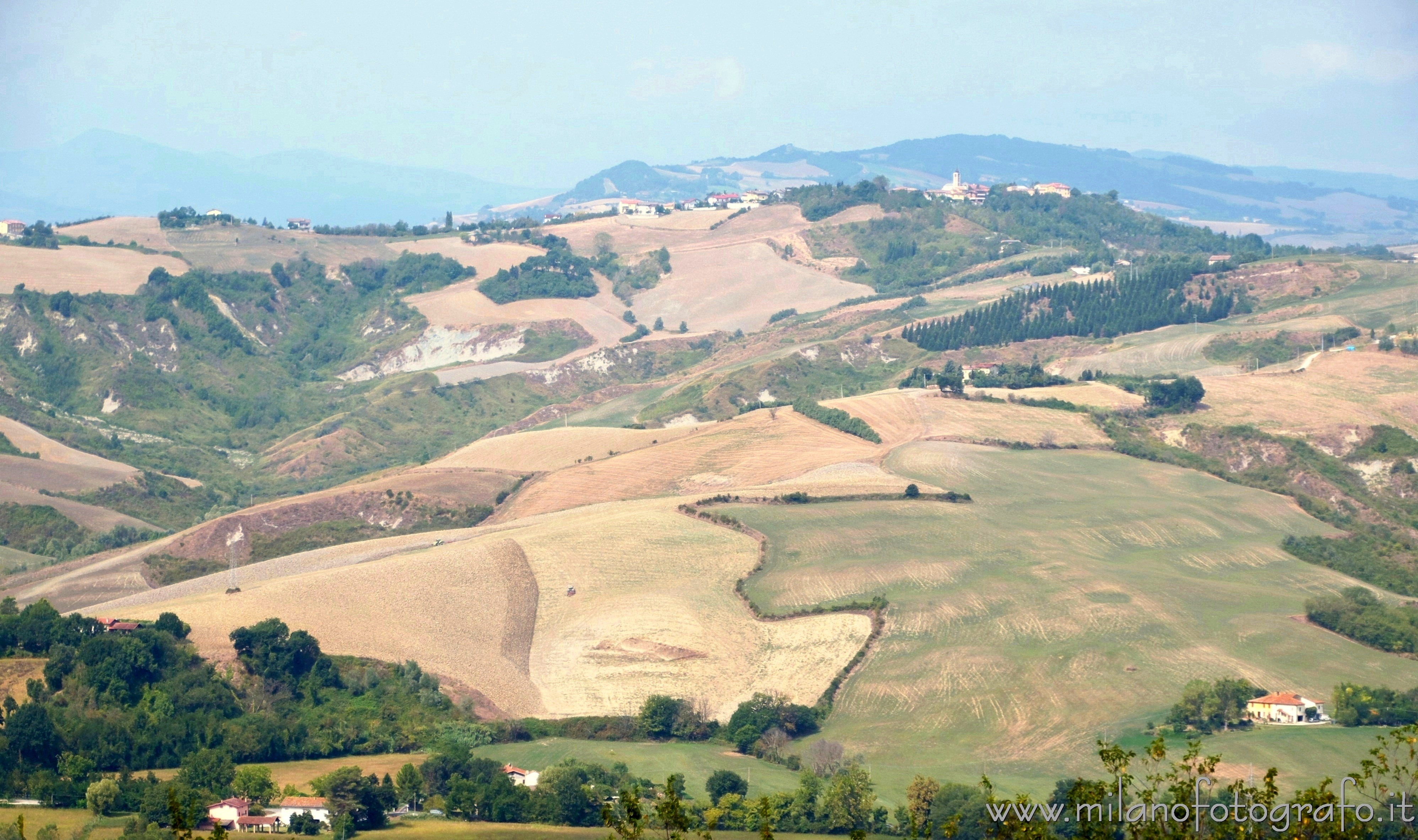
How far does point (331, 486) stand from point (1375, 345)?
109 m

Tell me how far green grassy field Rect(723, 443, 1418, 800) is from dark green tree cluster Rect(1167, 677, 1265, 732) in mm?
1360

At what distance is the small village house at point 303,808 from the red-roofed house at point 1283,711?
141 feet

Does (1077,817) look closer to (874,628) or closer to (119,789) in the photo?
(119,789)

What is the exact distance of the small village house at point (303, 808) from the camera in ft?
208

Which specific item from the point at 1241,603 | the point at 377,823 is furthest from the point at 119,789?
the point at 1241,603

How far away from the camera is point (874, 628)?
9050 cm

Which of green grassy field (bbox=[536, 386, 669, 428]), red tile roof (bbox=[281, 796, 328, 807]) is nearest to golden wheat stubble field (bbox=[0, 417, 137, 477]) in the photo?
green grassy field (bbox=[536, 386, 669, 428])

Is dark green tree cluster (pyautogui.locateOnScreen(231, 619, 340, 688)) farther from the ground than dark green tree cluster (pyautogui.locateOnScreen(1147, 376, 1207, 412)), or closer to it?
closer to it

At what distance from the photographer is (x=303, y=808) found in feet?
211

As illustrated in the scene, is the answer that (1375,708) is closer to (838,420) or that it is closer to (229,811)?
(229,811)

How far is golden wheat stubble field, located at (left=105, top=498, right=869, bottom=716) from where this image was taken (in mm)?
84875

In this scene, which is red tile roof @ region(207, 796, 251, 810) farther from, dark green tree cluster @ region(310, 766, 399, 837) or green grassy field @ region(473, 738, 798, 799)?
green grassy field @ region(473, 738, 798, 799)

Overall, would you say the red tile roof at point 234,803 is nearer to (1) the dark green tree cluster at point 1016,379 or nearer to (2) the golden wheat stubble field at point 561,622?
(2) the golden wheat stubble field at point 561,622

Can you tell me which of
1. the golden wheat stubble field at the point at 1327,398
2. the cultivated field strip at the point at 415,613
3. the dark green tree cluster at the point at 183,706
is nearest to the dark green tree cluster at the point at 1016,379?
the golden wheat stubble field at the point at 1327,398
